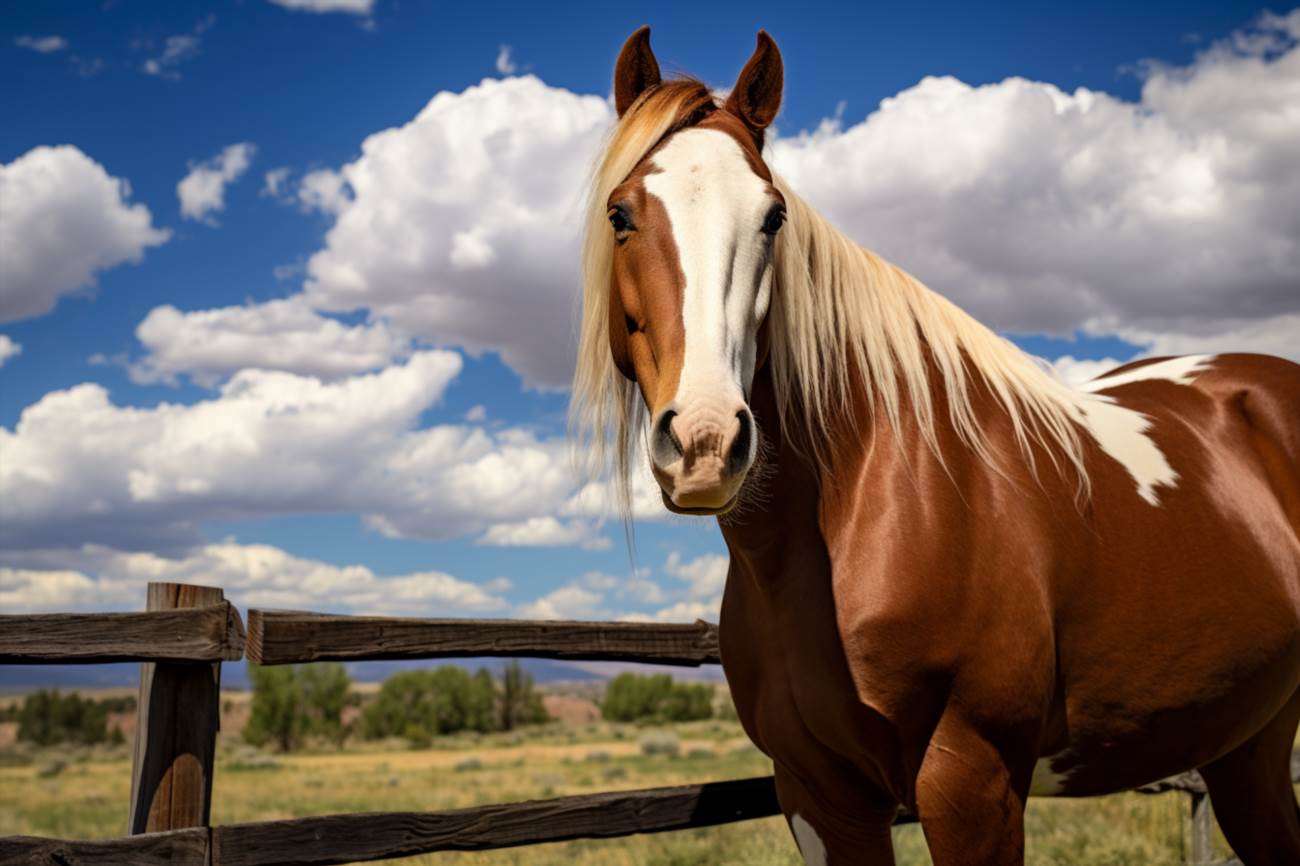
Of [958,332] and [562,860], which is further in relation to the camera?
[562,860]

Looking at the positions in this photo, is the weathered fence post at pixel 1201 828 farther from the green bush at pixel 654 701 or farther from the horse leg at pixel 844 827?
the green bush at pixel 654 701

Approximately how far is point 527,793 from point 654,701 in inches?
1226

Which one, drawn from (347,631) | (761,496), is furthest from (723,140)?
(347,631)

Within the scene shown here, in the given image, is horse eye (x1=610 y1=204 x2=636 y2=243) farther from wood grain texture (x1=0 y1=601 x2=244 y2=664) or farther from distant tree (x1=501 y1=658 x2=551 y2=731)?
distant tree (x1=501 y1=658 x2=551 y2=731)

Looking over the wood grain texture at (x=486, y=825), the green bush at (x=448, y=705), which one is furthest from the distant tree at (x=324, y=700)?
the wood grain texture at (x=486, y=825)

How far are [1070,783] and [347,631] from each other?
2455 mm

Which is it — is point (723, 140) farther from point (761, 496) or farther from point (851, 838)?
point (851, 838)

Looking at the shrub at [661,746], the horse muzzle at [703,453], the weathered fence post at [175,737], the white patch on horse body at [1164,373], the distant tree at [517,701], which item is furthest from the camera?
the distant tree at [517,701]

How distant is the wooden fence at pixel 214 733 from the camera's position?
10.6 ft

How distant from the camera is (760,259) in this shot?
2330 millimetres

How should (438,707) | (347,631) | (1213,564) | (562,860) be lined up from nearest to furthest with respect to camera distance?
(1213,564)
(347,631)
(562,860)
(438,707)

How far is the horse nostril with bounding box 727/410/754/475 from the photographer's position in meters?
1.97

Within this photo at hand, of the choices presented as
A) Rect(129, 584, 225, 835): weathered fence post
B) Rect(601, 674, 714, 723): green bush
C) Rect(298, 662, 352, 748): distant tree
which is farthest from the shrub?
Rect(129, 584, 225, 835): weathered fence post

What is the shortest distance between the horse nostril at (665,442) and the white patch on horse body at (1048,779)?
4.59ft
